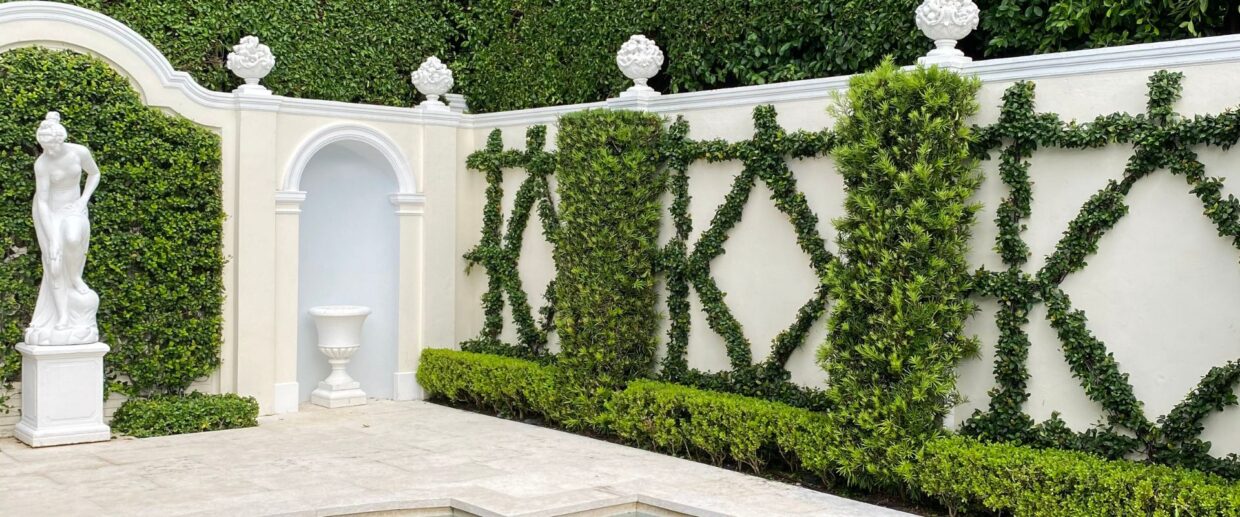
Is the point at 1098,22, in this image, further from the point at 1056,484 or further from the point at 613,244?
the point at 613,244

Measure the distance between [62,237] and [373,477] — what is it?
128 inches

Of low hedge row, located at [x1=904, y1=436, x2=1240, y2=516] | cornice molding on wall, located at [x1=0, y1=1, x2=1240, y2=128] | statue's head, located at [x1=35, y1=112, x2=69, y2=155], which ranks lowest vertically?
low hedge row, located at [x1=904, y1=436, x2=1240, y2=516]

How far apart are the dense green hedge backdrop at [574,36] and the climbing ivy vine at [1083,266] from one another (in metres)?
1.91

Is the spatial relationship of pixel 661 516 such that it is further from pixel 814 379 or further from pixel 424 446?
pixel 424 446

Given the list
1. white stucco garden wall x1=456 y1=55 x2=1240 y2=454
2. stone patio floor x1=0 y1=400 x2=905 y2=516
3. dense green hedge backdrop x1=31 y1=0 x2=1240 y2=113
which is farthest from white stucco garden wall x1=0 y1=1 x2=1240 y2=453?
stone patio floor x1=0 y1=400 x2=905 y2=516

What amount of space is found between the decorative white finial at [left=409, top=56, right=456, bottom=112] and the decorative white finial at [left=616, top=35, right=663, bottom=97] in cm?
262

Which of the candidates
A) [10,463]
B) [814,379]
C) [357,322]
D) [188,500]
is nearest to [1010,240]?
[814,379]

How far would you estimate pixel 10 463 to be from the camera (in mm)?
8602

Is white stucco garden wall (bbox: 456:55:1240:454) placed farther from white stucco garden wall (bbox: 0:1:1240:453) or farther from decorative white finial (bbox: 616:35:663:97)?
decorative white finial (bbox: 616:35:663:97)

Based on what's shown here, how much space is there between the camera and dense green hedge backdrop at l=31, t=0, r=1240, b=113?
30.0 ft

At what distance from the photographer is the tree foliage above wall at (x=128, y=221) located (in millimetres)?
9391

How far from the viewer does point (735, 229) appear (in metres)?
9.42

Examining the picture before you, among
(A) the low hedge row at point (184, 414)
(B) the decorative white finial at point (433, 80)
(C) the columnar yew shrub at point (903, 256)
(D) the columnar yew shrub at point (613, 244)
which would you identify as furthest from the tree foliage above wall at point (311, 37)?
(C) the columnar yew shrub at point (903, 256)

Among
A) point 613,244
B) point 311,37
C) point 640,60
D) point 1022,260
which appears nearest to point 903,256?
point 1022,260
